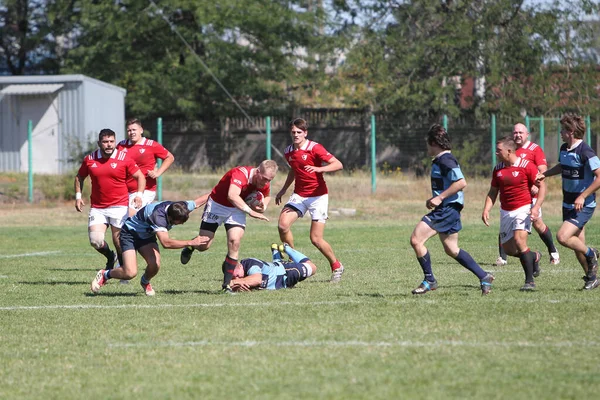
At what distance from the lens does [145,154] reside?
1374 cm

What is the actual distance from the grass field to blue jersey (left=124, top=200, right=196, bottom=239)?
2.37ft

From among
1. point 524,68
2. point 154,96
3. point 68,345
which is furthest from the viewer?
point 154,96

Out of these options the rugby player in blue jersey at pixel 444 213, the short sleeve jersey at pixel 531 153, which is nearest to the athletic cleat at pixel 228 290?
the rugby player in blue jersey at pixel 444 213

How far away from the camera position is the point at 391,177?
28.3 m

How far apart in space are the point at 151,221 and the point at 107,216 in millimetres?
2440

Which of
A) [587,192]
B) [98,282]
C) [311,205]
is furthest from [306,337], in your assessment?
[311,205]

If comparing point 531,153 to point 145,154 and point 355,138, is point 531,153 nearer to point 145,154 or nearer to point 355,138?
point 145,154

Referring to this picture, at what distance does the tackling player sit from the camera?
525 inches

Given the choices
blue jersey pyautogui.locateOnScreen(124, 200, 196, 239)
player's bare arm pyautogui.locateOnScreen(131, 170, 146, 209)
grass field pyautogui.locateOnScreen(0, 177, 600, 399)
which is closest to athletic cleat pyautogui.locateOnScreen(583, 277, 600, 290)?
grass field pyautogui.locateOnScreen(0, 177, 600, 399)

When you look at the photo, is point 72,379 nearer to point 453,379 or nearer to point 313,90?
point 453,379

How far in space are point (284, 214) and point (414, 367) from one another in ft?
18.9

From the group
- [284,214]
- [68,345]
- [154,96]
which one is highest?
[154,96]

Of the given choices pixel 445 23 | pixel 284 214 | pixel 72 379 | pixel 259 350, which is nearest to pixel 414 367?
pixel 259 350

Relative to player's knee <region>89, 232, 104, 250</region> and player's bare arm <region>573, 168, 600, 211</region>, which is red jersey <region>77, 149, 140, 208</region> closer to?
player's knee <region>89, 232, 104, 250</region>
